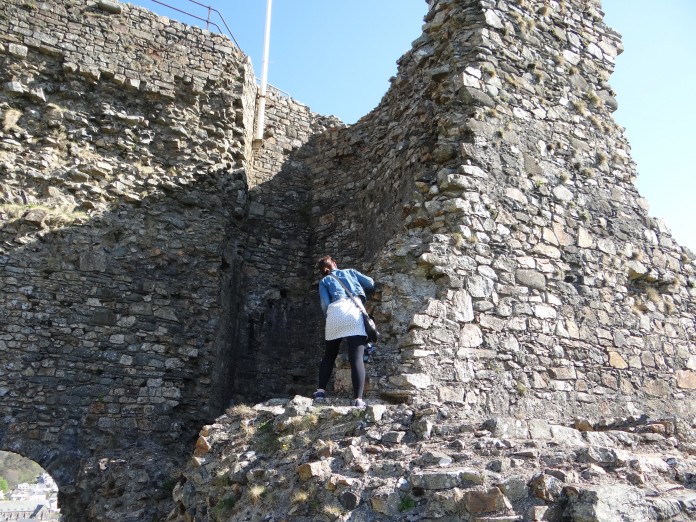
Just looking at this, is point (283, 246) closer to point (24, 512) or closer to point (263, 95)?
point (263, 95)

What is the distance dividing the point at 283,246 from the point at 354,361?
229 inches

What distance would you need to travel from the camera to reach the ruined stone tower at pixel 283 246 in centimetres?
667

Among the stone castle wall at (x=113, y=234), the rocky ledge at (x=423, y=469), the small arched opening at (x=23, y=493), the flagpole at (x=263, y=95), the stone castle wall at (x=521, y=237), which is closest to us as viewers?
the rocky ledge at (x=423, y=469)

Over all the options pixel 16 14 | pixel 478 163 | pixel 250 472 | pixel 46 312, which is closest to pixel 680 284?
pixel 478 163

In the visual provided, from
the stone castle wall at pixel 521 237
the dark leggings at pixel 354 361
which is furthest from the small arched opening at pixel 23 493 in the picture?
the stone castle wall at pixel 521 237

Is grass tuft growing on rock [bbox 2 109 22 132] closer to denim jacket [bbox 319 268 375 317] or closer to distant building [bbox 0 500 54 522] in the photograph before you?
denim jacket [bbox 319 268 375 317]

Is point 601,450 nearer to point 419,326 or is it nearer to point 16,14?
point 419,326

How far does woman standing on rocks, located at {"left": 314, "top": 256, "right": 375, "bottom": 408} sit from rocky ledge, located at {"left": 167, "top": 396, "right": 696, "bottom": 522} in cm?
36

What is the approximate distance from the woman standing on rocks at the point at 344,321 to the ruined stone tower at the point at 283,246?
35cm

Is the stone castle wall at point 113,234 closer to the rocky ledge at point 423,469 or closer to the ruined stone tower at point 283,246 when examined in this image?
the ruined stone tower at point 283,246

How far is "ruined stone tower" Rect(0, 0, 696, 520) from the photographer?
6.67m

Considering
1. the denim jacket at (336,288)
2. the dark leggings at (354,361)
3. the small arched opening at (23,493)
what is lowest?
the small arched opening at (23,493)

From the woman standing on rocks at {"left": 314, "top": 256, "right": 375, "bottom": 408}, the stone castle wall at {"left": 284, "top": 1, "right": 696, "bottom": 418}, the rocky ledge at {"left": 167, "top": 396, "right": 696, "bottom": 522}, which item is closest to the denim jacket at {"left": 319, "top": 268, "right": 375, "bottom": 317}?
the woman standing on rocks at {"left": 314, "top": 256, "right": 375, "bottom": 408}

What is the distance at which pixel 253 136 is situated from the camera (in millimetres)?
11680
